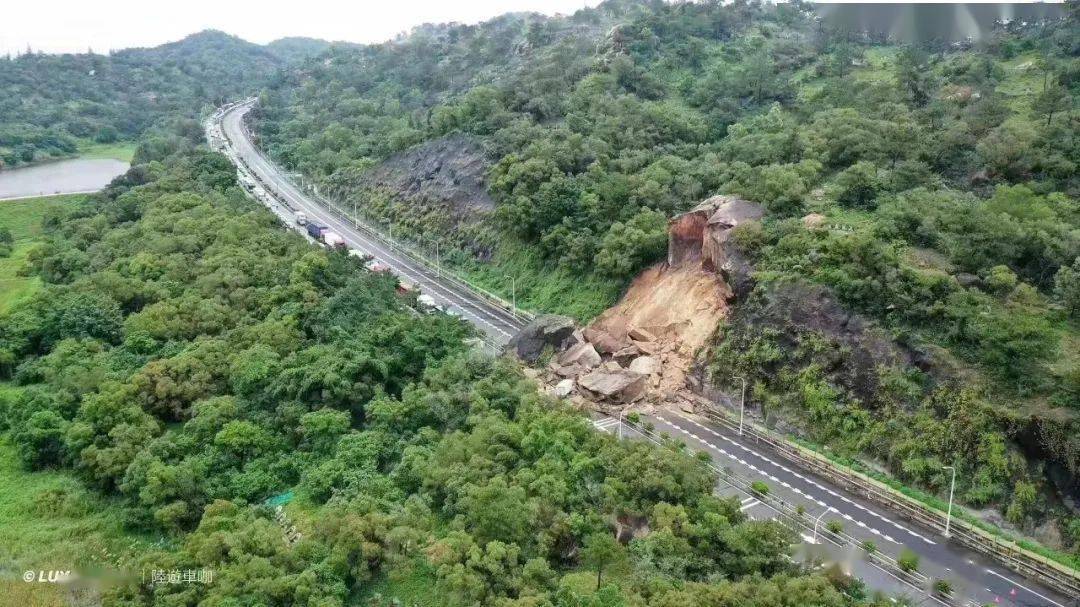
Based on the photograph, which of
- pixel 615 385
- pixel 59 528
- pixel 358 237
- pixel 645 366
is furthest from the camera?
pixel 358 237

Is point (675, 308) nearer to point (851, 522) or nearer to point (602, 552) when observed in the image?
point (851, 522)

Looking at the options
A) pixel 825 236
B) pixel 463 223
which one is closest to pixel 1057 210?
pixel 825 236

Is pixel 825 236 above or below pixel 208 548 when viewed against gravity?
above

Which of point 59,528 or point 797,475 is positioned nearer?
point 59,528

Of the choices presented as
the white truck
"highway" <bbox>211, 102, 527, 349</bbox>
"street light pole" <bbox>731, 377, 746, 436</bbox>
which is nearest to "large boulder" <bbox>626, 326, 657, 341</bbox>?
"street light pole" <bbox>731, 377, 746, 436</bbox>

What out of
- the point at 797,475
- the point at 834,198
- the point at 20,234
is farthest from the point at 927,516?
the point at 20,234

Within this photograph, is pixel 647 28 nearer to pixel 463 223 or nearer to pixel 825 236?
pixel 463 223

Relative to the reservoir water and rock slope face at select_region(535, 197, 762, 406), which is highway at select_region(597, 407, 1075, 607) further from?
the reservoir water
